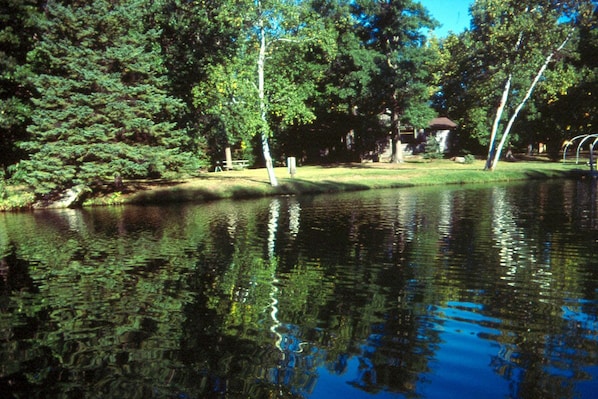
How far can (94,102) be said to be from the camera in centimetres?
2842

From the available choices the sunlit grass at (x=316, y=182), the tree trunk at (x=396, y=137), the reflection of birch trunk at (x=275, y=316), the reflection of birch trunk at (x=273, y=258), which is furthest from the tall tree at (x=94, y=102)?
the tree trunk at (x=396, y=137)

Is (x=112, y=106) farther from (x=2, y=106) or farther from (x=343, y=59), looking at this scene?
(x=343, y=59)

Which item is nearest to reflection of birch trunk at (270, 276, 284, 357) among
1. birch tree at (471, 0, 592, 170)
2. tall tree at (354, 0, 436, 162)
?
birch tree at (471, 0, 592, 170)

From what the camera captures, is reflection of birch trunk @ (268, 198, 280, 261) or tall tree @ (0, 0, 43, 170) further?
tall tree @ (0, 0, 43, 170)

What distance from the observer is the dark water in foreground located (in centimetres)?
582

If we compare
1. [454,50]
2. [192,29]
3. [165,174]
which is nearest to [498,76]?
[454,50]

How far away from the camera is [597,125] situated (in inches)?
2371

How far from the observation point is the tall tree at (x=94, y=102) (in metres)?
27.8

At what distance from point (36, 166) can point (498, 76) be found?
1450 inches

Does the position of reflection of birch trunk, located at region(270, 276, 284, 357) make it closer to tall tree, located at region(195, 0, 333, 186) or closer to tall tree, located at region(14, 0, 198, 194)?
tall tree, located at region(195, 0, 333, 186)

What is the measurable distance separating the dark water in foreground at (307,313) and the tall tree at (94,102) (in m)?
11.7

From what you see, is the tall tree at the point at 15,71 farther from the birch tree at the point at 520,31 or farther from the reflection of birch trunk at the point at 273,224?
the birch tree at the point at 520,31

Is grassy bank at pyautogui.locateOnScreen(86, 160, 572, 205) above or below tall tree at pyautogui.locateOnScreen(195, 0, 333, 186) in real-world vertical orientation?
below

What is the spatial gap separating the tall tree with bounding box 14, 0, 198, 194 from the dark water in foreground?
38.3 feet
